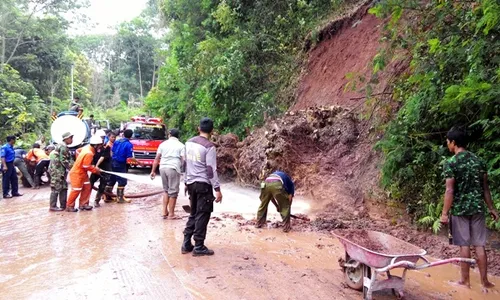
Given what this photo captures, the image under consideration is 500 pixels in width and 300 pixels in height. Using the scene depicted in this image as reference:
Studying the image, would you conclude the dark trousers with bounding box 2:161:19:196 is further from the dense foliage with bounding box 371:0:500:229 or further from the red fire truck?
the dense foliage with bounding box 371:0:500:229

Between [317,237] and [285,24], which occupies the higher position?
[285,24]

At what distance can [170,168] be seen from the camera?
881 cm

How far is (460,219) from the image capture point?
4863mm

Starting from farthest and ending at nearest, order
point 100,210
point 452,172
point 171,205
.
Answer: point 100,210
point 171,205
point 452,172

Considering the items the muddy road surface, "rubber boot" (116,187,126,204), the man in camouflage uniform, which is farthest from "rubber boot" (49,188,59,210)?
"rubber boot" (116,187,126,204)

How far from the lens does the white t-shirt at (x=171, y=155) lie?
8.84 m

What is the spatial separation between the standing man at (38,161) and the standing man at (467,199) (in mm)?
13293

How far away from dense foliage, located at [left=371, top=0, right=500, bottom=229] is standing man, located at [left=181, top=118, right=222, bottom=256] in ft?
11.2

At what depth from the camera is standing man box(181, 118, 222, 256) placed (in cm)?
607

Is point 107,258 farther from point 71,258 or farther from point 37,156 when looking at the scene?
point 37,156

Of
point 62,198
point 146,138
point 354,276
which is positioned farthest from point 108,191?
point 354,276

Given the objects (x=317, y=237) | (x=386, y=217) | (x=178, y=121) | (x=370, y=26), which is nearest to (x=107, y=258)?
(x=317, y=237)

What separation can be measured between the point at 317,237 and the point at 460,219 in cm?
275

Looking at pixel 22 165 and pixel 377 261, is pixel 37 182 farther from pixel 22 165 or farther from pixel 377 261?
pixel 377 261
